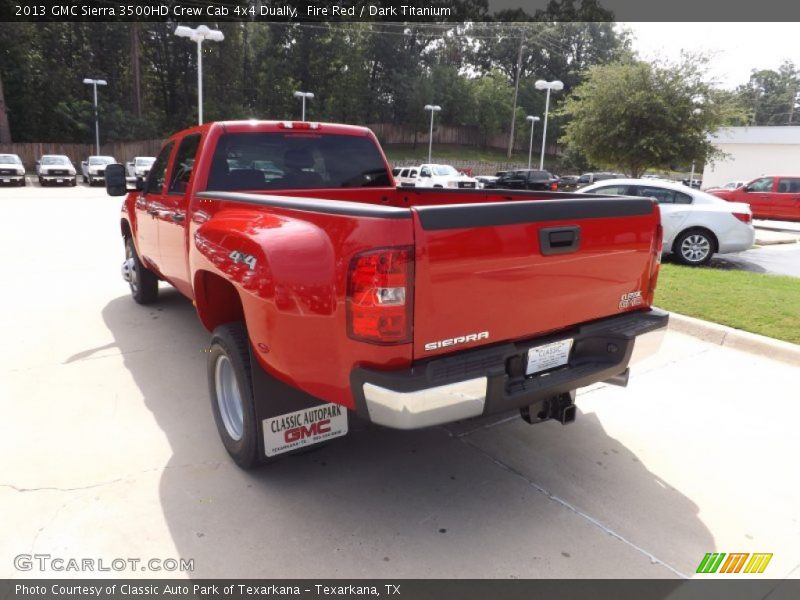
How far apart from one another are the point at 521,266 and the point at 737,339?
421 cm

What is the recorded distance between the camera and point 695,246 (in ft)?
35.6

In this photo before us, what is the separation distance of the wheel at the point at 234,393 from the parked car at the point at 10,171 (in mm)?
31930

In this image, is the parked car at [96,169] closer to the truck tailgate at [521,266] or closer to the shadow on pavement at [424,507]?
the shadow on pavement at [424,507]

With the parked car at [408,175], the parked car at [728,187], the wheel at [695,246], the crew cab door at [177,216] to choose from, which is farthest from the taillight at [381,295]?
the parked car at [408,175]

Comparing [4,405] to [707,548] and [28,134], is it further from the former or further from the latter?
[28,134]

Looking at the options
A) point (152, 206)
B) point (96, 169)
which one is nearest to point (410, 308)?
point (152, 206)

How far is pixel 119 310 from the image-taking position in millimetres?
6688

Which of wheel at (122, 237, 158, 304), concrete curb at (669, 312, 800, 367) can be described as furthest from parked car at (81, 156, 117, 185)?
concrete curb at (669, 312, 800, 367)

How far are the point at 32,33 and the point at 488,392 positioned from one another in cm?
5373

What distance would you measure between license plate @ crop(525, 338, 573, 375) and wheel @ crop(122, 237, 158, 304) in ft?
16.9

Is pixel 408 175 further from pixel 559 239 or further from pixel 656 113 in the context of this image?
pixel 559 239

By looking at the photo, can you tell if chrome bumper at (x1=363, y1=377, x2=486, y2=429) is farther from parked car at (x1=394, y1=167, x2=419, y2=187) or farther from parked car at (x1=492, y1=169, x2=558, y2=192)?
parked car at (x1=394, y1=167, x2=419, y2=187)

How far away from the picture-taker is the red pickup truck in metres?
2.39

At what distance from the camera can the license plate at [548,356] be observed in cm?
283
